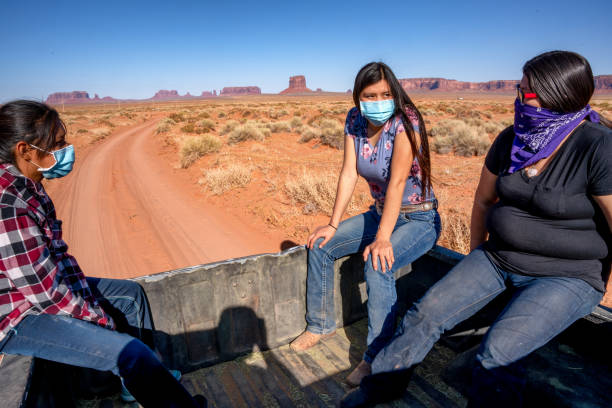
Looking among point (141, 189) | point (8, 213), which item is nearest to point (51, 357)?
point (8, 213)

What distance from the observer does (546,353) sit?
2.17 meters

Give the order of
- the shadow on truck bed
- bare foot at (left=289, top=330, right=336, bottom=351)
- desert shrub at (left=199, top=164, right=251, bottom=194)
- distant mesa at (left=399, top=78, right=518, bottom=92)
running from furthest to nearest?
distant mesa at (left=399, top=78, right=518, bottom=92)
desert shrub at (left=199, top=164, right=251, bottom=194)
bare foot at (left=289, top=330, right=336, bottom=351)
the shadow on truck bed

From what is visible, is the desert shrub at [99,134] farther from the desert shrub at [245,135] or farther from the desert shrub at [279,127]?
the desert shrub at [279,127]

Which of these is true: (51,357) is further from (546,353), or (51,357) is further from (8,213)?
(546,353)

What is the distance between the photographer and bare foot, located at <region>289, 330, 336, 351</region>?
8.56ft

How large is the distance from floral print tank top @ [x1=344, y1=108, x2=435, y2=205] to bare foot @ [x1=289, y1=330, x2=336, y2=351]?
103cm

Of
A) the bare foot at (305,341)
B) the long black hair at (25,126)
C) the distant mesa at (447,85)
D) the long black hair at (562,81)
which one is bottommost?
the bare foot at (305,341)

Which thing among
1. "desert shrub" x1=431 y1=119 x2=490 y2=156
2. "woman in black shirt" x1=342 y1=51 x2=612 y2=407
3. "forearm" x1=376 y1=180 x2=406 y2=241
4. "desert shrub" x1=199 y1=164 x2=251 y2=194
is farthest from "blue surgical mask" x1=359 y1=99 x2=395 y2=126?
"desert shrub" x1=431 y1=119 x2=490 y2=156

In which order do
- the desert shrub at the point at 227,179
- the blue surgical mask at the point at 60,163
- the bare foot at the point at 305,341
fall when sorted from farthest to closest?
the desert shrub at the point at 227,179 < the bare foot at the point at 305,341 < the blue surgical mask at the point at 60,163

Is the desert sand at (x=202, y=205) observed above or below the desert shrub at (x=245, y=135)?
below

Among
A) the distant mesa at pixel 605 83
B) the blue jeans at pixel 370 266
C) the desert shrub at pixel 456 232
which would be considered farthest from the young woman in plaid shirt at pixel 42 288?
the distant mesa at pixel 605 83

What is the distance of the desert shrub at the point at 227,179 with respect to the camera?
8.34m

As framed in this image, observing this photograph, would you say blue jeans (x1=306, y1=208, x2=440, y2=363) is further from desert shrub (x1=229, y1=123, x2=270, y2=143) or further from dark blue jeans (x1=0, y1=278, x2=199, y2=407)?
desert shrub (x1=229, y1=123, x2=270, y2=143)

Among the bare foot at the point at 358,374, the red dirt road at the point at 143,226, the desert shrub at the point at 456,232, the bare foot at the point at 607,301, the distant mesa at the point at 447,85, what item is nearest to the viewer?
the bare foot at the point at 358,374
